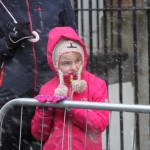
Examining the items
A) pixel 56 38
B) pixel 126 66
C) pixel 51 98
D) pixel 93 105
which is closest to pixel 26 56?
A: pixel 56 38

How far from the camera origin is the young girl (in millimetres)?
3479

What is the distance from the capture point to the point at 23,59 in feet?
12.9

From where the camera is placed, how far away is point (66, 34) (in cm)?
375

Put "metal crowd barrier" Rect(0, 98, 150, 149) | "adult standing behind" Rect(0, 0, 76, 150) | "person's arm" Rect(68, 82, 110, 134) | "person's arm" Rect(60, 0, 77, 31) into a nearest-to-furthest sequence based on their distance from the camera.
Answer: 1. "metal crowd barrier" Rect(0, 98, 150, 149)
2. "person's arm" Rect(68, 82, 110, 134)
3. "adult standing behind" Rect(0, 0, 76, 150)
4. "person's arm" Rect(60, 0, 77, 31)

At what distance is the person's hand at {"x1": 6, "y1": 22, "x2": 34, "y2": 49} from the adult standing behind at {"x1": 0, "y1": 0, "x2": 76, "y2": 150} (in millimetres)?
16

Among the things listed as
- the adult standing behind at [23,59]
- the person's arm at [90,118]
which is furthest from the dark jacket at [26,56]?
the person's arm at [90,118]

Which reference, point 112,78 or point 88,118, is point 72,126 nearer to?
point 88,118

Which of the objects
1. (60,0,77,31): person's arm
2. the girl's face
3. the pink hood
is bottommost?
the girl's face

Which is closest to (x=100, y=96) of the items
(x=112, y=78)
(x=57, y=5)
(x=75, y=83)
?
(x=75, y=83)

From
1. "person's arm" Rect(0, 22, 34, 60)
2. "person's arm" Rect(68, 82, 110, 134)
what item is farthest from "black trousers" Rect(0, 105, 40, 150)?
"person's arm" Rect(68, 82, 110, 134)

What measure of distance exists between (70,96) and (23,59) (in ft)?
1.78

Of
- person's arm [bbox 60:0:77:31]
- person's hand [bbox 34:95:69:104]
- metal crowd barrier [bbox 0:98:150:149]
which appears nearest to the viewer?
metal crowd barrier [bbox 0:98:150:149]

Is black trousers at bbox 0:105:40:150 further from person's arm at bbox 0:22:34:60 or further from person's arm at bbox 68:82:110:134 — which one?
person's arm at bbox 68:82:110:134

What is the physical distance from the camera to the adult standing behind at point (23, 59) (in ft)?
12.9
